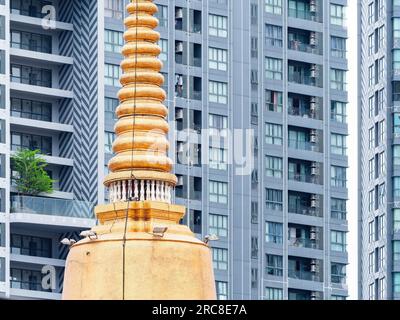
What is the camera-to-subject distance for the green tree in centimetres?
15888

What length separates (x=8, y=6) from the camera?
535ft

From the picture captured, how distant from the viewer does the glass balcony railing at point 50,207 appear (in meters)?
157

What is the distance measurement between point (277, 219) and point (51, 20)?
24.7 meters

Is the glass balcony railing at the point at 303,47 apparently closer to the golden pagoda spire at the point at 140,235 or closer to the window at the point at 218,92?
the window at the point at 218,92

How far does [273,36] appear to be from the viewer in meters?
176

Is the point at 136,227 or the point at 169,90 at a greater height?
the point at 169,90

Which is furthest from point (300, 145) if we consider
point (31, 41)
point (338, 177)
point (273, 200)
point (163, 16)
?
point (31, 41)

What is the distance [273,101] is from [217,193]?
11.9m

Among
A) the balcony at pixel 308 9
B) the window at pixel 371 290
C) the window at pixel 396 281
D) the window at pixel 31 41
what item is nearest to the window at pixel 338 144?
the balcony at pixel 308 9

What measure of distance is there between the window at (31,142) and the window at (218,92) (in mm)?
13722
